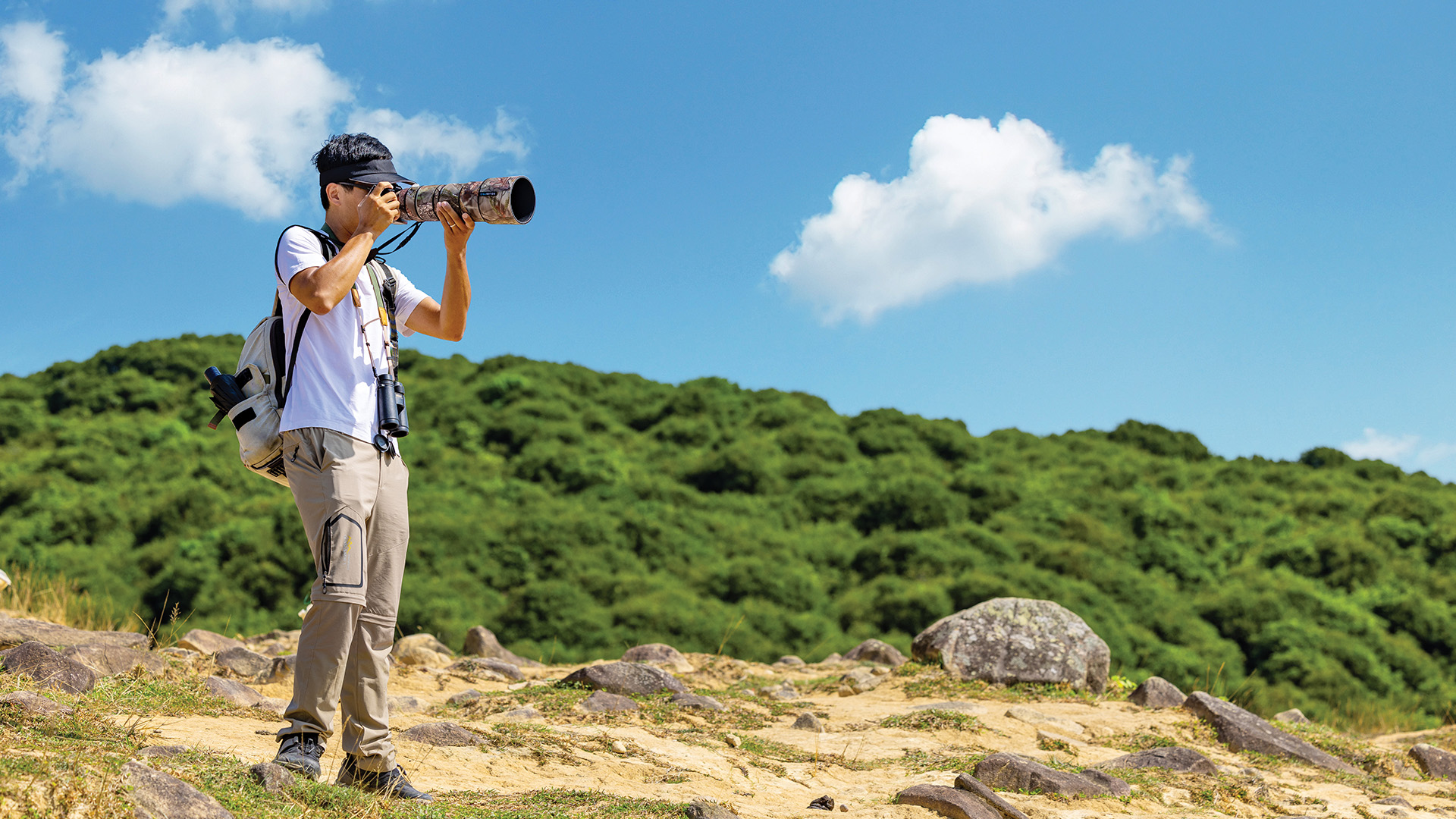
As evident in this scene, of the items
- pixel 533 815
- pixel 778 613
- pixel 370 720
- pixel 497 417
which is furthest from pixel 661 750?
pixel 497 417

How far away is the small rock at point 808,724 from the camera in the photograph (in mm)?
6176

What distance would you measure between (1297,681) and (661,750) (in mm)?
10871

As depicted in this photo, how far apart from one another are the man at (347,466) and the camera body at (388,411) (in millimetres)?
13

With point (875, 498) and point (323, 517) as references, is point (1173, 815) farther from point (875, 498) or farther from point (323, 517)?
point (875, 498)

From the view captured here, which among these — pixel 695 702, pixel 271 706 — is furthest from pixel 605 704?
pixel 271 706

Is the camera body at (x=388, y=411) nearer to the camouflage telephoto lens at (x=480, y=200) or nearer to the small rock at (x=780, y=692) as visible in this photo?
the camouflage telephoto lens at (x=480, y=200)

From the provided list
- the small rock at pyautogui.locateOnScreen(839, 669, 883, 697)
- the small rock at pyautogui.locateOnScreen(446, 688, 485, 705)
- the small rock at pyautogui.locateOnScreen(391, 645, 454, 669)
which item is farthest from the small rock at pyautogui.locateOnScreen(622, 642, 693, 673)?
the small rock at pyautogui.locateOnScreen(446, 688, 485, 705)

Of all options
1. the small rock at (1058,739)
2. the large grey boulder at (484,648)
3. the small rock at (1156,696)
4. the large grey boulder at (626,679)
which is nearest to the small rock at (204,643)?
the large grey boulder at (626,679)

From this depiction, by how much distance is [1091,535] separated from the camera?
1564 cm

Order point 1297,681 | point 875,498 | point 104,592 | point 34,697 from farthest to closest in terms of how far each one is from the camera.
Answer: point 875,498
point 104,592
point 1297,681
point 34,697

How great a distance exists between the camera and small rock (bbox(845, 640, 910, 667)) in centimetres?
934

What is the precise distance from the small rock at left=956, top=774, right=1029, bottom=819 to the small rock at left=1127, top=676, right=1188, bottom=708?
3939 mm

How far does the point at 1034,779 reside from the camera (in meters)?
4.83

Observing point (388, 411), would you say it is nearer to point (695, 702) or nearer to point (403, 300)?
point (403, 300)
